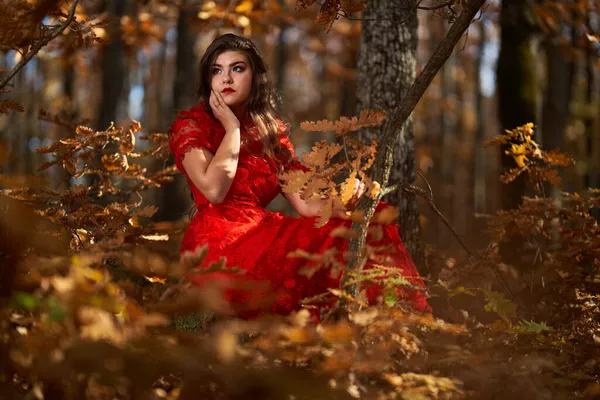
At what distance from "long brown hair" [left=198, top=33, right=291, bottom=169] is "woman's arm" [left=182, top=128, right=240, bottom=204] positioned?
0.28 m

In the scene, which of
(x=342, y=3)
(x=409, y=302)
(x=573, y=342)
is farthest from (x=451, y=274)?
(x=342, y=3)

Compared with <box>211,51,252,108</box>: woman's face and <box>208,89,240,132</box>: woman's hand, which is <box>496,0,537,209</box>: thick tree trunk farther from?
<box>208,89,240,132</box>: woman's hand

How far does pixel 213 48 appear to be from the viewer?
2.85 m

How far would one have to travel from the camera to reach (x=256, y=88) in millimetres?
2898

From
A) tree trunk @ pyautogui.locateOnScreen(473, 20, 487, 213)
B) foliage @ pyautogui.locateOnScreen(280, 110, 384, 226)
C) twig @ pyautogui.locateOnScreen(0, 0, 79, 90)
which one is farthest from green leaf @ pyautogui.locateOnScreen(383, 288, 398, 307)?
tree trunk @ pyautogui.locateOnScreen(473, 20, 487, 213)

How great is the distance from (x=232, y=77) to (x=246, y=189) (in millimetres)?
611

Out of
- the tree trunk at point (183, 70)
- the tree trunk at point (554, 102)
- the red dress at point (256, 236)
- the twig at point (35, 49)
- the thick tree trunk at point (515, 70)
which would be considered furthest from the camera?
the tree trunk at point (183, 70)

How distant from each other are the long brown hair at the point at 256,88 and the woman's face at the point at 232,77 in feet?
0.10

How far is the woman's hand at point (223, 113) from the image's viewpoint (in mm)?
2608

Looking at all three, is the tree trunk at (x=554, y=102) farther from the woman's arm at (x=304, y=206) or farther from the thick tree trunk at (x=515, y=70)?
the woman's arm at (x=304, y=206)

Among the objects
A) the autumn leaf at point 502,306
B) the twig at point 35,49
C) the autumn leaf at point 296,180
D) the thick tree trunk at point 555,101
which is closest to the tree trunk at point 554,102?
the thick tree trunk at point 555,101

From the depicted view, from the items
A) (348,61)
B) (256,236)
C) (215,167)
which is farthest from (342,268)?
(348,61)

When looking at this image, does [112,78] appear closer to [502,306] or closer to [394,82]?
[394,82]

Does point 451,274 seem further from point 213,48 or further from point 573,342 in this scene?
point 213,48
